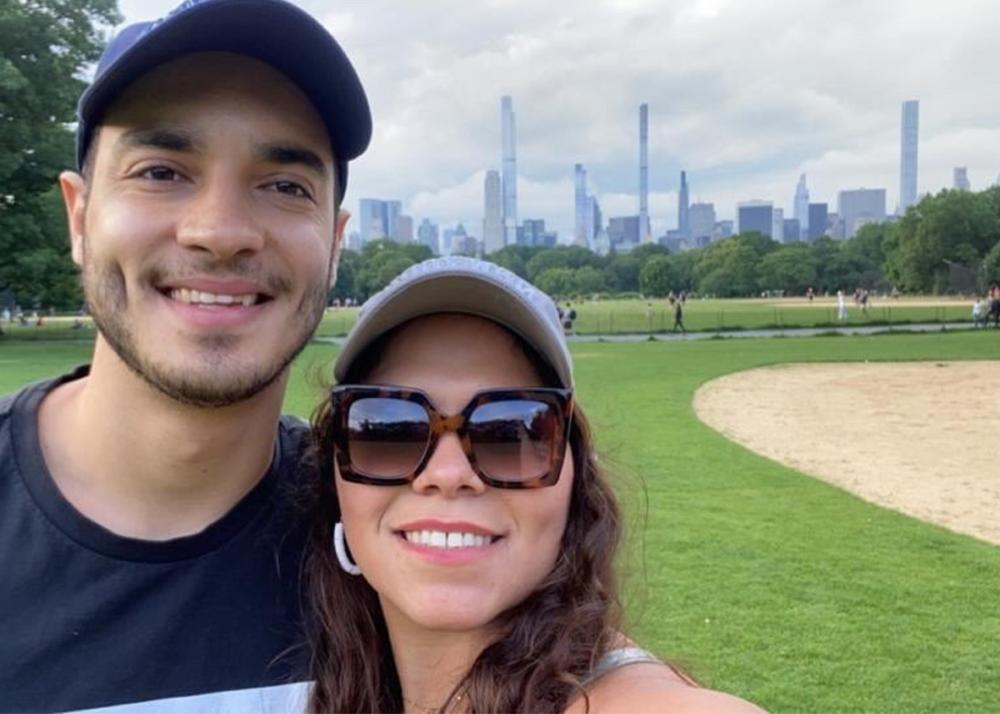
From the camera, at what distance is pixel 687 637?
240 inches

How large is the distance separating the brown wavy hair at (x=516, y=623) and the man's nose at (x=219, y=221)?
407 mm

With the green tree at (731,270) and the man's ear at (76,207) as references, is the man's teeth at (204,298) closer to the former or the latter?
the man's ear at (76,207)

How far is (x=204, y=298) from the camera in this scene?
6.85 ft

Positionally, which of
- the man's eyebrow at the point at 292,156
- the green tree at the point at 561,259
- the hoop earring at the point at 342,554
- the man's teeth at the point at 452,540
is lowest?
the hoop earring at the point at 342,554

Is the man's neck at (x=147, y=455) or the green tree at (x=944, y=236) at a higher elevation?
the green tree at (x=944, y=236)

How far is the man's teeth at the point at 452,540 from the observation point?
6.09 ft

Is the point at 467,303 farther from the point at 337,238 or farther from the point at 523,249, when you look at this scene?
the point at 523,249

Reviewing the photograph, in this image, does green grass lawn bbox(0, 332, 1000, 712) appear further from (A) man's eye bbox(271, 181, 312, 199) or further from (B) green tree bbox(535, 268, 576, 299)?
(B) green tree bbox(535, 268, 576, 299)

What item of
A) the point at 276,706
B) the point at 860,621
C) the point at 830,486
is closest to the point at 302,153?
the point at 276,706

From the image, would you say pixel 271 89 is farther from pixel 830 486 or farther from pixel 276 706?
pixel 830 486

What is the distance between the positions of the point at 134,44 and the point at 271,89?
1.01 feet

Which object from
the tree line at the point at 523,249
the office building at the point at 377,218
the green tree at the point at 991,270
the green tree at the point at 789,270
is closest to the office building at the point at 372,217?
the office building at the point at 377,218

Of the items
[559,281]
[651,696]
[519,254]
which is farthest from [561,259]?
[651,696]

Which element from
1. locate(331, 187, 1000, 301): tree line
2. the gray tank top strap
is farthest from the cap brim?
locate(331, 187, 1000, 301): tree line
